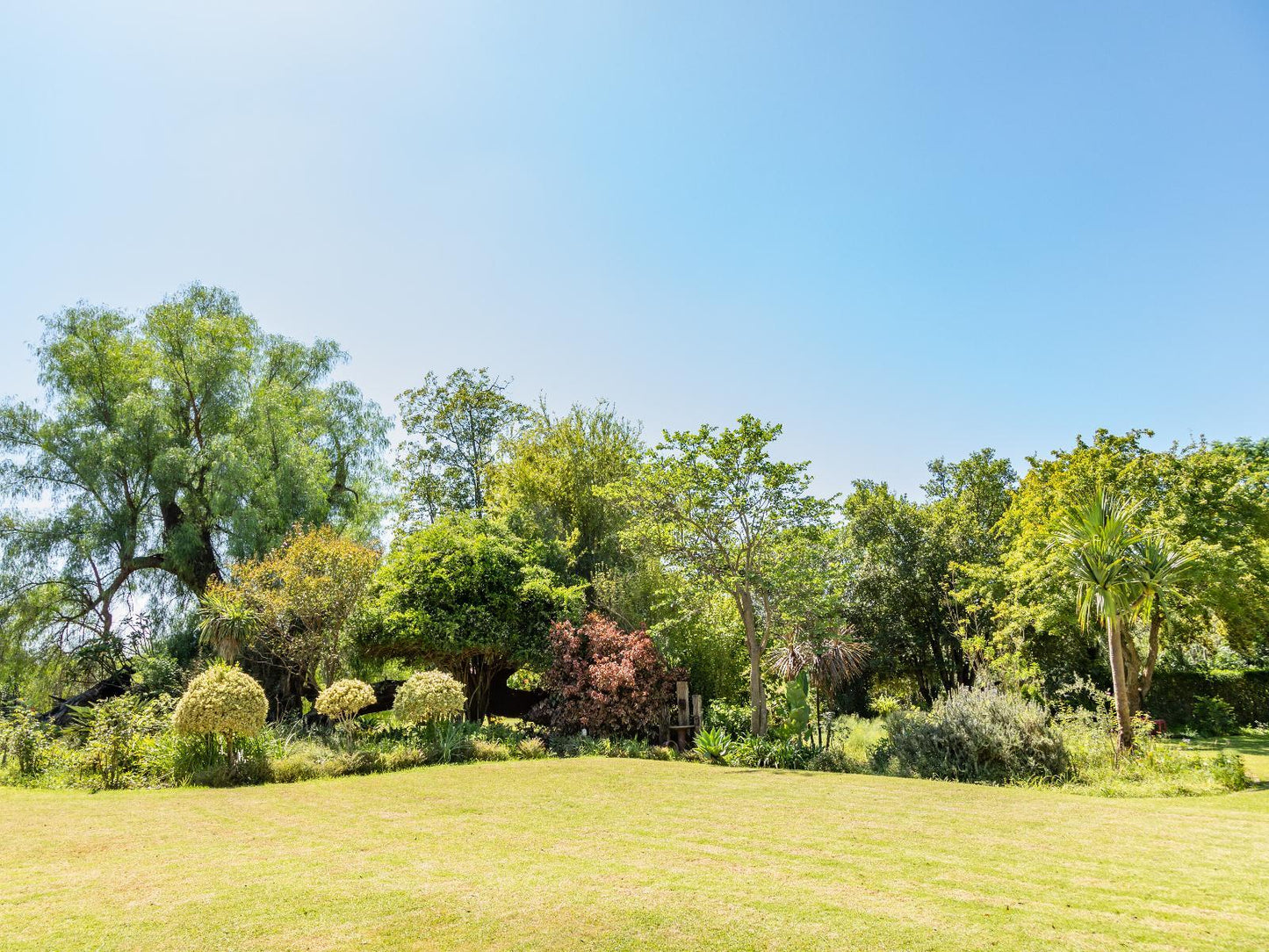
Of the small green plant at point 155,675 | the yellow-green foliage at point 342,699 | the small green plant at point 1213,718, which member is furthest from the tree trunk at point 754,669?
the small green plant at point 155,675

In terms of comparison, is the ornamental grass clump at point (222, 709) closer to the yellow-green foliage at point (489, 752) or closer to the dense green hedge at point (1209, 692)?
the yellow-green foliage at point (489, 752)

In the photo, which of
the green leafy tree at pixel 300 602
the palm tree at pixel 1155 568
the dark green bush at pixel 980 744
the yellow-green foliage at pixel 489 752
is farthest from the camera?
the green leafy tree at pixel 300 602

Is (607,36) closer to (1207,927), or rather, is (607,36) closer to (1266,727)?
(1207,927)

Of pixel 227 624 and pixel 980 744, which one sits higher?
pixel 227 624

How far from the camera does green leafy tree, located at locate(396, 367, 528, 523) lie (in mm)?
30578

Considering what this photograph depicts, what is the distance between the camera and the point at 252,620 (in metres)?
18.1

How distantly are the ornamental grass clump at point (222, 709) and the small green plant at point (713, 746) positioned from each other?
9.01m

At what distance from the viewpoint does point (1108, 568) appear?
1282 cm

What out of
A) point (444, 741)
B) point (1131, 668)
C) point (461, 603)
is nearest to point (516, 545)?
point (461, 603)

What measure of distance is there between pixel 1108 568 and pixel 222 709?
629 inches

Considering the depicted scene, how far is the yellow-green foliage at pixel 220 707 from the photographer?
38.6ft

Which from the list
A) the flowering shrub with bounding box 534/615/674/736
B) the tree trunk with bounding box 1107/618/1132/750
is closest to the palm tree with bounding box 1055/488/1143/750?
the tree trunk with bounding box 1107/618/1132/750

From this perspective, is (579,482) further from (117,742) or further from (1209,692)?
(1209,692)

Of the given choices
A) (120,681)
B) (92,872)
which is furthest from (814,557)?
(120,681)
